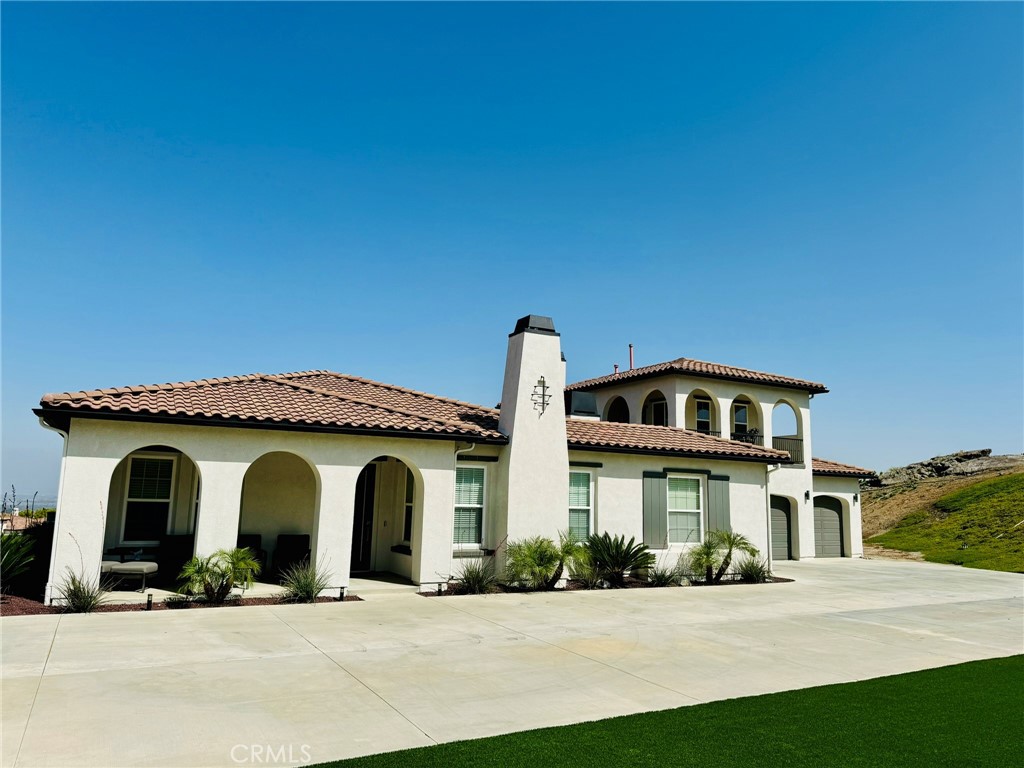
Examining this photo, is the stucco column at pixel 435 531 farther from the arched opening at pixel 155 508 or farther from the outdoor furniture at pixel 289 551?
the arched opening at pixel 155 508

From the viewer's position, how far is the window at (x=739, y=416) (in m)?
28.4

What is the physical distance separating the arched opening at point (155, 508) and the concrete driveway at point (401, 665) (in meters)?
3.68

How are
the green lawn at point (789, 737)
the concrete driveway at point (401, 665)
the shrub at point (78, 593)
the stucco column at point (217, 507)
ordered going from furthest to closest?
the stucco column at point (217, 507) < the shrub at point (78, 593) < the concrete driveway at point (401, 665) < the green lawn at point (789, 737)

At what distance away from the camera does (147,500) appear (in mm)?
14844

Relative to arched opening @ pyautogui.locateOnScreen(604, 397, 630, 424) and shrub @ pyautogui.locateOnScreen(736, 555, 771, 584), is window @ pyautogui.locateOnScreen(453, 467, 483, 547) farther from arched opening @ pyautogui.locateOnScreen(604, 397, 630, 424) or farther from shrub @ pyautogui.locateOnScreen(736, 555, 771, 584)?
arched opening @ pyautogui.locateOnScreen(604, 397, 630, 424)

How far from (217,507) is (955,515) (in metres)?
35.2

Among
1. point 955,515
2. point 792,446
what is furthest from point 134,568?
point 955,515

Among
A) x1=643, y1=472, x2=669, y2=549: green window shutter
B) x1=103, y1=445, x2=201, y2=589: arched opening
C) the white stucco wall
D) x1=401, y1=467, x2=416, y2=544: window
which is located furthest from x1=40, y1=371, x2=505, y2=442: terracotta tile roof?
x1=643, y1=472, x2=669, y2=549: green window shutter

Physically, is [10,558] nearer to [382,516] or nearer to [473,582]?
[382,516]

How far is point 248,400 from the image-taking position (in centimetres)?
1396

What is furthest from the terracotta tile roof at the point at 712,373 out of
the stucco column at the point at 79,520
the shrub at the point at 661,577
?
the stucco column at the point at 79,520

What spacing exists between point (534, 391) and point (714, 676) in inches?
339

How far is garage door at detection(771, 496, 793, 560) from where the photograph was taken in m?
26.5

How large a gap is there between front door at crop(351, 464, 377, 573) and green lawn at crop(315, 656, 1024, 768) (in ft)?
36.6
